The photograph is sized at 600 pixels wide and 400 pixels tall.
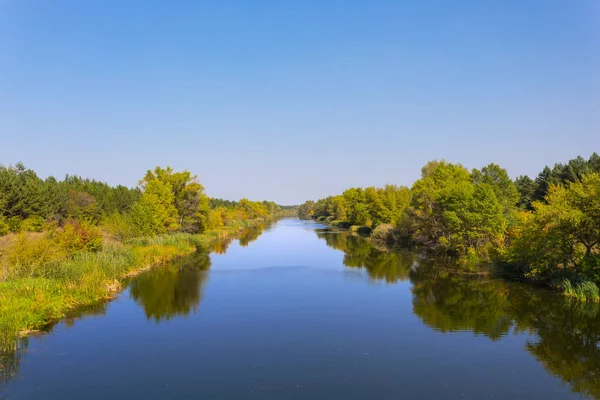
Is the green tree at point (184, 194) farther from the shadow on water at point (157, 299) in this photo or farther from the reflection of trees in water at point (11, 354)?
the reflection of trees in water at point (11, 354)

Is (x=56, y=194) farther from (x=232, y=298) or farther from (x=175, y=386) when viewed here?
(x=175, y=386)

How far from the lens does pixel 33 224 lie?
57.1 m

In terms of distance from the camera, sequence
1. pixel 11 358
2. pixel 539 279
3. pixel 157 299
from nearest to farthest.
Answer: pixel 11 358
pixel 157 299
pixel 539 279

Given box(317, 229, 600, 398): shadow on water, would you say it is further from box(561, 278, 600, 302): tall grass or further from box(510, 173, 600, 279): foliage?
box(510, 173, 600, 279): foliage

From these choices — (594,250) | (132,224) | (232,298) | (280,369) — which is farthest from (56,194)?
(594,250)

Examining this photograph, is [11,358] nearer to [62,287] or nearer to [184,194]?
[62,287]

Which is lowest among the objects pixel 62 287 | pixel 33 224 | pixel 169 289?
pixel 169 289

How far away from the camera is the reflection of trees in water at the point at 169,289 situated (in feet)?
93.2

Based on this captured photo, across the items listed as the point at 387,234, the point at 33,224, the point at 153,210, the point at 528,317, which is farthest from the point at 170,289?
the point at 387,234

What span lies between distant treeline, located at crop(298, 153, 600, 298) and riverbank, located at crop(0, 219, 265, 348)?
105 feet

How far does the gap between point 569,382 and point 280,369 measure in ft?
38.4

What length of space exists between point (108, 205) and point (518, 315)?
76.5m

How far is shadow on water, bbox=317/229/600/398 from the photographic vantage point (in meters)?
18.9

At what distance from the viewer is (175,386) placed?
16.3 m
